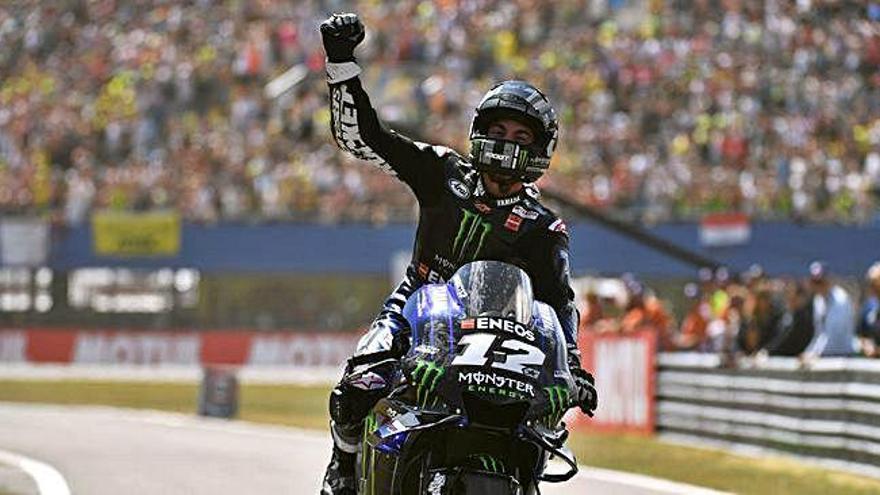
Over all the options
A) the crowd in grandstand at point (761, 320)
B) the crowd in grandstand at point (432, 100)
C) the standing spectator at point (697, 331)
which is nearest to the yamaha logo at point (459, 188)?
the crowd in grandstand at point (761, 320)

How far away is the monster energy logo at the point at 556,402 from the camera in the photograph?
7090 millimetres

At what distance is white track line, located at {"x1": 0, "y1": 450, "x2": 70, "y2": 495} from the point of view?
43.4 feet

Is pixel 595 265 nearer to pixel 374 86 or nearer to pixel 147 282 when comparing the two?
pixel 374 86

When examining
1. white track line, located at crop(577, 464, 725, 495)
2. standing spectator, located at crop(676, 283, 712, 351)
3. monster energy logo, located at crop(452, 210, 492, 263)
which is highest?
monster energy logo, located at crop(452, 210, 492, 263)

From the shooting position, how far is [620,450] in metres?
18.7

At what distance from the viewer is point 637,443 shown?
19.8 meters

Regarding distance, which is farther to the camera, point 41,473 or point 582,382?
point 41,473

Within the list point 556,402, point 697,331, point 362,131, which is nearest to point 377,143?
point 362,131

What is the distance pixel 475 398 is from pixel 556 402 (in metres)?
0.32

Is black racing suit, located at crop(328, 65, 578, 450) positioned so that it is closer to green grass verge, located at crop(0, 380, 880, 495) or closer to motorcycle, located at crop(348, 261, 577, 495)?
motorcycle, located at crop(348, 261, 577, 495)

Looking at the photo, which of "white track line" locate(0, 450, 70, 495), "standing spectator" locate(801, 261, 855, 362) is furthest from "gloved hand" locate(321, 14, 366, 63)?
"standing spectator" locate(801, 261, 855, 362)

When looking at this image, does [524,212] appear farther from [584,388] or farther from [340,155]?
[340,155]

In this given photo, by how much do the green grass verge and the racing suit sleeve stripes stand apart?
6.61m

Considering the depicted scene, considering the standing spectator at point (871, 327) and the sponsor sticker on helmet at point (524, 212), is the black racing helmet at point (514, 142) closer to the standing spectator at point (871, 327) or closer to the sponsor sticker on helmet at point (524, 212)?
the sponsor sticker on helmet at point (524, 212)
